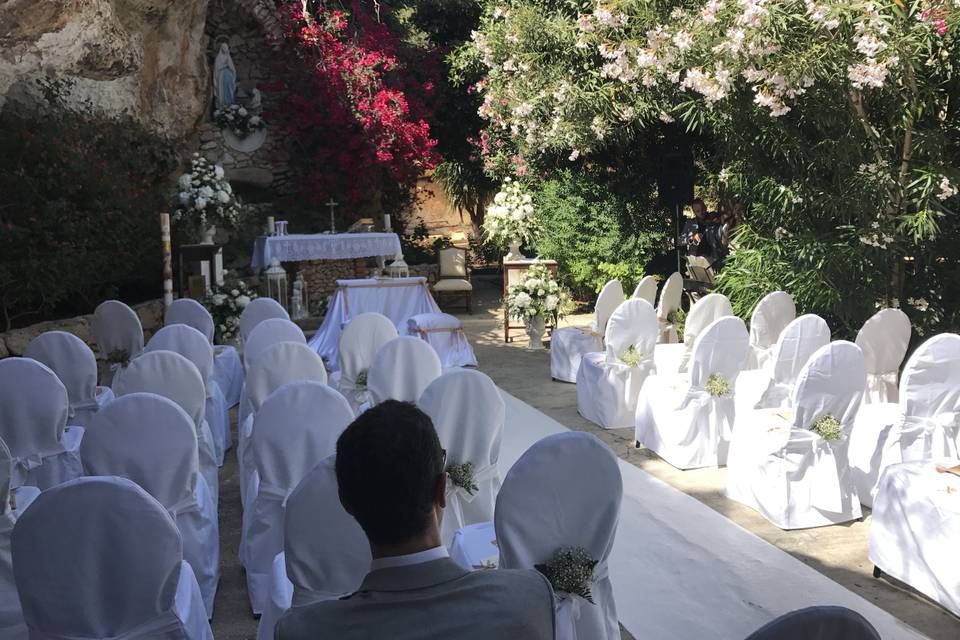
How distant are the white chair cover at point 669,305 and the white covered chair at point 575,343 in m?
0.40

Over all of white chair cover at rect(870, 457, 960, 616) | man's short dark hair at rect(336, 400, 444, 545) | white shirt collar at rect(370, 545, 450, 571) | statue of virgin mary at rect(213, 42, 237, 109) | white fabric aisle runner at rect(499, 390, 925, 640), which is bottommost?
white fabric aisle runner at rect(499, 390, 925, 640)

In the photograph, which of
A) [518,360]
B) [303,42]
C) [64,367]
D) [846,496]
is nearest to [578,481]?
[846,496]

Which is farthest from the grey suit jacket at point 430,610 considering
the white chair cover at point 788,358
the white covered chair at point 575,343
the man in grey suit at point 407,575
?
the white covered chair at point 575,343

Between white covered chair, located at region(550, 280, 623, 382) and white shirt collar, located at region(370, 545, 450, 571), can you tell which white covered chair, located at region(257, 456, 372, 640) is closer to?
white shirt collar, located at region(370, 545, 450, 571)

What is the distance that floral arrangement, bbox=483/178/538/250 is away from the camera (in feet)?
41.7

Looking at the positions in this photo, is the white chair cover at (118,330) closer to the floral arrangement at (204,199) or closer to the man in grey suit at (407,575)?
the floral arrangement at (204,199)

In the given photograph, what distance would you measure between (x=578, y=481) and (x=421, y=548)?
129 cm

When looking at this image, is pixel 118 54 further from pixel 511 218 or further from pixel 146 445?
pixel 146 445

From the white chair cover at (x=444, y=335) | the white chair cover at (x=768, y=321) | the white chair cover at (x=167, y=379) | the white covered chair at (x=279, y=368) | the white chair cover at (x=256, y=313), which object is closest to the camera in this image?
the white chair cover at (x=167, y=379)

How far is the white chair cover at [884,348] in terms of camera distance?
17.9 ft

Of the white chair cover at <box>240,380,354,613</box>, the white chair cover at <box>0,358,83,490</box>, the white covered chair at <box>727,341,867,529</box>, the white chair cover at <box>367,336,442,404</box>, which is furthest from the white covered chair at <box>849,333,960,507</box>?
the white chair cover at <box>0,358,83,490</box>

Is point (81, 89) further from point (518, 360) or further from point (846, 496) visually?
point (846, 496)

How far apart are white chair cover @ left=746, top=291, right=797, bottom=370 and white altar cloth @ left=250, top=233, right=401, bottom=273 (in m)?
6.46

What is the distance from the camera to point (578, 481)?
2697 millimetres
